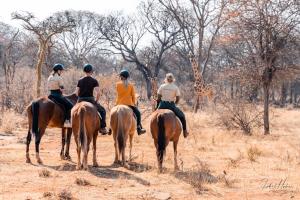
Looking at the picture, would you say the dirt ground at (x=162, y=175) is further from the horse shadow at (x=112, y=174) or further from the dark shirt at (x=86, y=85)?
the dark shirt at (x=86, y=85)

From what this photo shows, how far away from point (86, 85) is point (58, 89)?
1.13 meters

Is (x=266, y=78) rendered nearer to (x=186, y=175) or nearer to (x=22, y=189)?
(x=186, y=175)

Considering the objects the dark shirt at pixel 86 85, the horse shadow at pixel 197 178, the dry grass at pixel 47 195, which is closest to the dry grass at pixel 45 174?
the dry grass at pixel 47 195

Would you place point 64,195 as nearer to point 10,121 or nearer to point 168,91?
point 168,91

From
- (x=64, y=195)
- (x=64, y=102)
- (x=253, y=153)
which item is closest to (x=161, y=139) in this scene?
(x=64, y=102)

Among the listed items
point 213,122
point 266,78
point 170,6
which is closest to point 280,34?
point 266,78

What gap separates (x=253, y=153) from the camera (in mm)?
13930

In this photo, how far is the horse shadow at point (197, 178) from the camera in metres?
9.64

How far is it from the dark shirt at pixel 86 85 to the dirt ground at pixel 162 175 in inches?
67.9

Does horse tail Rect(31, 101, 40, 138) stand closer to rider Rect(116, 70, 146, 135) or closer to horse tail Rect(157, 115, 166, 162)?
rider Rect(116, 70, 146, 135)

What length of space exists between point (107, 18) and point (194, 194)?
47.5 meters

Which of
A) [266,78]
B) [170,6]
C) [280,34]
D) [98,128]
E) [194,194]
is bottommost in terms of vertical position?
[194,194]

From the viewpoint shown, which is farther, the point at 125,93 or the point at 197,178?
the point at 125,93

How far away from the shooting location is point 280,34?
65.9 feet
